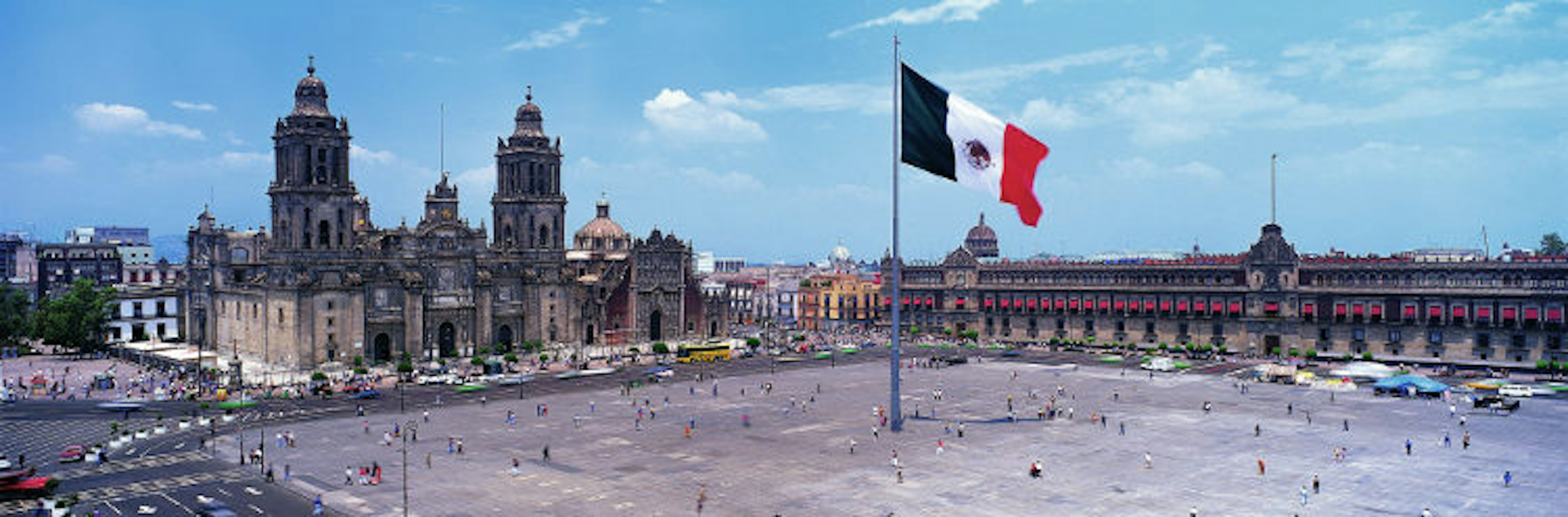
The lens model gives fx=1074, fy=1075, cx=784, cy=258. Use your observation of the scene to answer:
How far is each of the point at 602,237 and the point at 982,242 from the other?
78988 mm

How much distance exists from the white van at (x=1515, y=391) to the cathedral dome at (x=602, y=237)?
323 ft

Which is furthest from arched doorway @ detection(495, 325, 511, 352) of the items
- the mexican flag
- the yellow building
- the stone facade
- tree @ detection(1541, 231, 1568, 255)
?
tree @ detection(1541, 231, 1568, 255)

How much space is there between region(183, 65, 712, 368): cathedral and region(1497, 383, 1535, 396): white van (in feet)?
273

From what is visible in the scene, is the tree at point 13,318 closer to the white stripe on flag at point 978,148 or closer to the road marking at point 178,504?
the road marking at point 178,504

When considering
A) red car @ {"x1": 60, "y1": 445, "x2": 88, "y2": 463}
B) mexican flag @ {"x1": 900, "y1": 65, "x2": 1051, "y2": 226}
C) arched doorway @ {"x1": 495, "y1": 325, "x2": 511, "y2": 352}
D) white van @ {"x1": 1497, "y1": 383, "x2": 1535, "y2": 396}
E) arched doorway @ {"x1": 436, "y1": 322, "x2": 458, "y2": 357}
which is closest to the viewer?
mexican flag @ {"x1": 900, "y1": 65, "x2": 1051, "y2": 226}

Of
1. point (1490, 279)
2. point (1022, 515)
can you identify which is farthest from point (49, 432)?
point (1490, 279)

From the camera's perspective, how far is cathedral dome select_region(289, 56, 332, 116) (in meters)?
102

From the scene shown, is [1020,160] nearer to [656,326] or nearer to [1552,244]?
[656,326]

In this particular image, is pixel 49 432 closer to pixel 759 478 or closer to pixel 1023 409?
pixel 759 478

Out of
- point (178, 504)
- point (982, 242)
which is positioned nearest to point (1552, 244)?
point (982, 242)

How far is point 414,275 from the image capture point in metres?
106

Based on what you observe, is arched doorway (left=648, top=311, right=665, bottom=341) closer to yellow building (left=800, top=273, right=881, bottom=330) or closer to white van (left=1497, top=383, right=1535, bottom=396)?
yellow building (left=800, top=273, right=881, bottom=330)

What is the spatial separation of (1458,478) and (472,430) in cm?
5451

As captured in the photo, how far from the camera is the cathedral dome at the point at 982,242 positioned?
641ft
